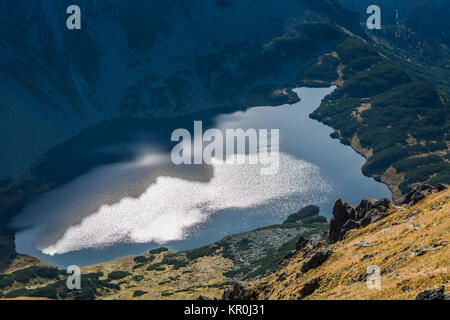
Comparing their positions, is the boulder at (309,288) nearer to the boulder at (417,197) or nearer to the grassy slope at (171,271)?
the boulder at (417,197)

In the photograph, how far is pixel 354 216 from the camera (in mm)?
67688

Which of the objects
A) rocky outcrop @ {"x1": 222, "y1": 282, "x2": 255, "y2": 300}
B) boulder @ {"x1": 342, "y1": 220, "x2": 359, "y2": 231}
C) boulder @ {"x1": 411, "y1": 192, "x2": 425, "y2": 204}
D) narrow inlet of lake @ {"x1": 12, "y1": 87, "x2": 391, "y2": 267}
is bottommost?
rocky outcrop @ {"x1": 222, "y1": 282, "x2": 255, "y2": 300}

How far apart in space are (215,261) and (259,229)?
876 inches

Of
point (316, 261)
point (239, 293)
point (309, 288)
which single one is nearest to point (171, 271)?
point (239, 293)

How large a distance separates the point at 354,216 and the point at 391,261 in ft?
78.6

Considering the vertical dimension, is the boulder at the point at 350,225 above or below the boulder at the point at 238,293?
above

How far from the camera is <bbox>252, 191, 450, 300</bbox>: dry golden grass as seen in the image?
36.5 m

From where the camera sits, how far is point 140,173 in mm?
180875

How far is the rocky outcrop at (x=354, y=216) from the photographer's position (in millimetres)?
63362

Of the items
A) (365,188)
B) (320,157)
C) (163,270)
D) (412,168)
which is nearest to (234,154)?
(320,157)

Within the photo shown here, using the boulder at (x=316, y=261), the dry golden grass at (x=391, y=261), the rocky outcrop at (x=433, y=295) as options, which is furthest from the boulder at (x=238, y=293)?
the rocky outcrop at (x=433, y=295)

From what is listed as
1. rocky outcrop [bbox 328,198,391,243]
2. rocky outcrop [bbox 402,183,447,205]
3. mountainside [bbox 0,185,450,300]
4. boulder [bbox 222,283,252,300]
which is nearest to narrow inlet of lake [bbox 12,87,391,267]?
mountainside [bbox 0,185,450,300]

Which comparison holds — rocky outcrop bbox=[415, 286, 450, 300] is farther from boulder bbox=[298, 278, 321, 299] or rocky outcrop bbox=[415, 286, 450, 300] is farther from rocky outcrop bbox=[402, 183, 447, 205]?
rocky outcrop bbox=[402, 183, 447, 205]
